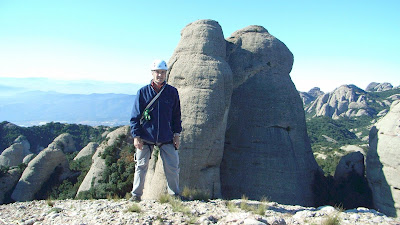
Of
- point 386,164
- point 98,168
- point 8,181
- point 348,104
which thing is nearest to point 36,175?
point 8,181

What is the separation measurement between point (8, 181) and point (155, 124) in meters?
21.8

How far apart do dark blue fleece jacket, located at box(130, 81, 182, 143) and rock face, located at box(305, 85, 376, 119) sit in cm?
7751

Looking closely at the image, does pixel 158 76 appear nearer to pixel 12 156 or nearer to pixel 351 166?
pixel 351 166

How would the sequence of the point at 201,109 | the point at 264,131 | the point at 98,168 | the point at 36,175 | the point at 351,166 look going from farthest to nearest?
the point at 36,175 < the point at 98,168 < the point at 351,166 < the point at 264,131 < the point at 201,109

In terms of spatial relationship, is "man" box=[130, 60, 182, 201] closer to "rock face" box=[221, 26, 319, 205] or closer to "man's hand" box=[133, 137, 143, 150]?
"man's hand" box=[133, 137, 143, 150]

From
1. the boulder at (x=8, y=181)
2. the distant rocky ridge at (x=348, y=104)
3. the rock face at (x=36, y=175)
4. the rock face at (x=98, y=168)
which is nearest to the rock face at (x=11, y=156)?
the boulder at (x=8, y=181)

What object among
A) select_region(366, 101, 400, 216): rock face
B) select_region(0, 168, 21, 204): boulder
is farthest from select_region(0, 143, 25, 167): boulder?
select_region(366, 101, 400, 216): rock face

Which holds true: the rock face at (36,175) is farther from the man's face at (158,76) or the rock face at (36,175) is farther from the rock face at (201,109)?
the man's face at (158,76)

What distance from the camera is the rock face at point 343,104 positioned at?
77812 millimetres

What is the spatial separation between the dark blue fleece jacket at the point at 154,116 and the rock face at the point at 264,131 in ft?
31.9

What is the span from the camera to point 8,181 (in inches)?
936

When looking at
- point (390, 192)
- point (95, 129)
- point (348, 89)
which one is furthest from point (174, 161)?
point (348, 89)

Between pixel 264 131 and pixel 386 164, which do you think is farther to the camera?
pixel 264 131

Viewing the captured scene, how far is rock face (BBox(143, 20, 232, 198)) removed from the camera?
45.6 feet
